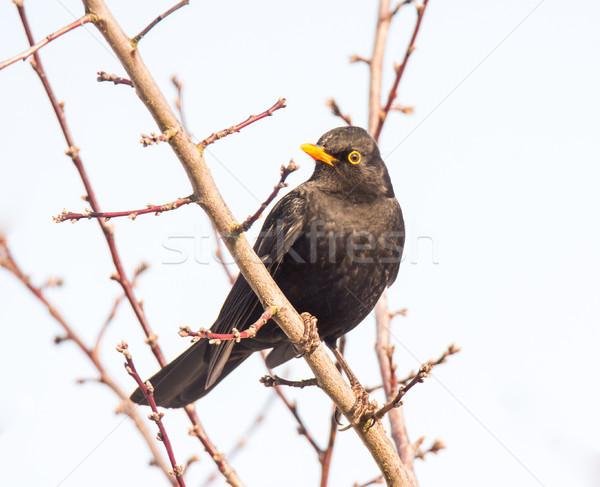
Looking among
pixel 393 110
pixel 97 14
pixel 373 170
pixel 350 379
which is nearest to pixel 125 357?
pixel 97 14

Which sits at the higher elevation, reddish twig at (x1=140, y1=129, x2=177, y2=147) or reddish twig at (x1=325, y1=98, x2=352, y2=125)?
reddish twig at (x1=325, y1=98, x2=352, y2=125)

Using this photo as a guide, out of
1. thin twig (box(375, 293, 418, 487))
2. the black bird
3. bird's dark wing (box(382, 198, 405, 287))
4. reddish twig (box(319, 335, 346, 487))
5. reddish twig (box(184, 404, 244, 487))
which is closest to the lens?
reddish twig (box(184, 404, 244, 487))

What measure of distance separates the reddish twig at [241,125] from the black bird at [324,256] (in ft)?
5.00

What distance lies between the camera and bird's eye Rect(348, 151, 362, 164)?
498 cm

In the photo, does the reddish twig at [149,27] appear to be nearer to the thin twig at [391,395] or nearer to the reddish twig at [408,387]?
the reddish twig at [408,387]

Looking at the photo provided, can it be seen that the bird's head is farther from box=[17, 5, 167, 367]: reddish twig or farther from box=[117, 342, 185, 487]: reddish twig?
box=[117, 342, 185, 487]: reddish twig

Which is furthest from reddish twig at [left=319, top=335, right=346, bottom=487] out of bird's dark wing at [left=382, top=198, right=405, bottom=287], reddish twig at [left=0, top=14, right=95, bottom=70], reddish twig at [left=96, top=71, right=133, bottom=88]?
reddish twig at [left=0, top=14, right=95, bottom=70]

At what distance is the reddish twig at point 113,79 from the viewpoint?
2.86 meters

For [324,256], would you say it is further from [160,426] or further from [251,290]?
[160,426]

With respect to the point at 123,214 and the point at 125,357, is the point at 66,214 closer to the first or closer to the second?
the point at 123,214

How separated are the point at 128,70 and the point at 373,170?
2.59 m

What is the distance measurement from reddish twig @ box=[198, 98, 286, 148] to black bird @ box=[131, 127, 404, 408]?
5.00ft

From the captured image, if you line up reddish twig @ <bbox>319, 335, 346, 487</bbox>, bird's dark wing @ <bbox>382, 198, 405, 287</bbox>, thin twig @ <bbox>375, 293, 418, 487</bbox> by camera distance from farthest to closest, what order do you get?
1. bird's dark wing @ <bbox>382, 198, 405, 287</bbox>
2. thin twig @ <bbox>375, 293, 418, 487</bbox>
3. reddish twig @ <bbox>319, 335, 346, 487</bbox>

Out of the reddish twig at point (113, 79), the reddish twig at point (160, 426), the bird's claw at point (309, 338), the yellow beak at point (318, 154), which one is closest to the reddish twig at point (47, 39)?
the reddish twig at point (113, 79)
